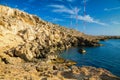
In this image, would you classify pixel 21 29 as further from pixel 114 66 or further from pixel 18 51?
pixel 114 66

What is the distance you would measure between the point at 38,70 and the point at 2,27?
38.1 metres

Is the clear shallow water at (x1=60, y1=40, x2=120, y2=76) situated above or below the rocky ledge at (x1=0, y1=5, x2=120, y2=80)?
below

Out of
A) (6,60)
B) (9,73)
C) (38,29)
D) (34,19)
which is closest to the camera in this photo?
(9,73)

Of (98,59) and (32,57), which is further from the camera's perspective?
(98,59)

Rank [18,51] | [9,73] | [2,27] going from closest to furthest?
[9,73] < [18,51] < [2,27]

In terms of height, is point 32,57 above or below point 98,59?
above

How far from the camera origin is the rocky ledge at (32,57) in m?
45.1

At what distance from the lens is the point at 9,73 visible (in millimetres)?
43125

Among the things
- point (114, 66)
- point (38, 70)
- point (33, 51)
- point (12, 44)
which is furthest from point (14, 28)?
point (114, 66)

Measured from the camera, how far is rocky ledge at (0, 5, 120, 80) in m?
45.1

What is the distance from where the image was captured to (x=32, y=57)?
67438mm

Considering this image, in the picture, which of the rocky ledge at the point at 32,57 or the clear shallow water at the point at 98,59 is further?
the clear shallow water at the point at 98,59

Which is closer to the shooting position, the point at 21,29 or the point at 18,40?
the point at 18,40

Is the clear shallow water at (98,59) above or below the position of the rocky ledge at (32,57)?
below
